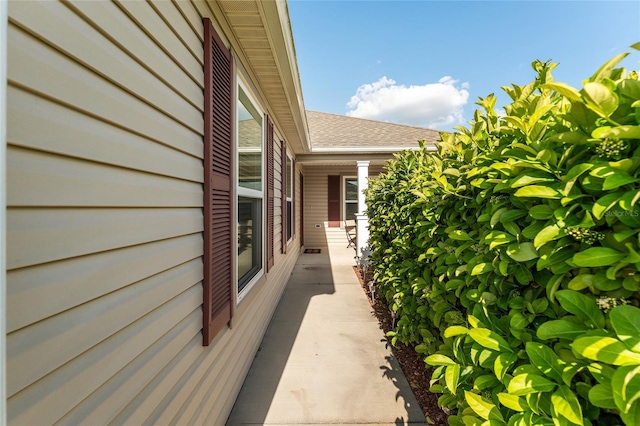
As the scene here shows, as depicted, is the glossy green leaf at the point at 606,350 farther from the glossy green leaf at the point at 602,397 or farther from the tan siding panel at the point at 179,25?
the tan siding panel at the point at 179,25

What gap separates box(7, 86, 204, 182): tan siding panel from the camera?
0.70 m

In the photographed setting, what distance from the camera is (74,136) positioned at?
85cm

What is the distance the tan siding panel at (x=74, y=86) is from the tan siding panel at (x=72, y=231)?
0.34 m

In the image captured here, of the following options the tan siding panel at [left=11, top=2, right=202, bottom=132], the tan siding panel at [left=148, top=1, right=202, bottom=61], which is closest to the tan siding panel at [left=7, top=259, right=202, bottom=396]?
the tan siding panel at [left=11, top=2, right=202, bottom=132]

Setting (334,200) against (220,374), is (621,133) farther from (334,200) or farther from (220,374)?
(334,200)

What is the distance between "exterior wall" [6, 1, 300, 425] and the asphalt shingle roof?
5.98m

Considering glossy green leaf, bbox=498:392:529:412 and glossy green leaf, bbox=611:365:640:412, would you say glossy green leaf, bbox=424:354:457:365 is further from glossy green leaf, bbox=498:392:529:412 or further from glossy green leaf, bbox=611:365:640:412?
glossy green leaf, bbox=611:365:640:412

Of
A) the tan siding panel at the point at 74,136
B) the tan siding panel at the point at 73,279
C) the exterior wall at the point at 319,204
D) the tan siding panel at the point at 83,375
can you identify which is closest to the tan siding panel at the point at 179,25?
the tan siding panel at the point at 74,136

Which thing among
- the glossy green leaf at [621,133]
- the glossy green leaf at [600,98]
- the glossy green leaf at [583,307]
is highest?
the glossy green leaf at [600,98]

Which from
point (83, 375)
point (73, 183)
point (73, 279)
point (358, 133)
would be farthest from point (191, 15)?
point (358, 133)

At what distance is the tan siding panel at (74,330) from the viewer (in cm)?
69

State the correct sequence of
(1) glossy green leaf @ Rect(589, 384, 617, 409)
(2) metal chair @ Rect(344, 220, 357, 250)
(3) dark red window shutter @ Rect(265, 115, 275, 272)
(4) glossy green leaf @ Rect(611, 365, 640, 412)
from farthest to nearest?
(2) metal chair @ Rect(344, 220, 357, 250), (3) dark red window shutter @ Rect(265, 115, 275, 272), (1) glossy green leaf @ Rect(589, 384, 617, 409), (4) glossy green leaf @ Rect(611, 365, 640, 412)

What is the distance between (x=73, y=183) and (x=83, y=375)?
2.01ft

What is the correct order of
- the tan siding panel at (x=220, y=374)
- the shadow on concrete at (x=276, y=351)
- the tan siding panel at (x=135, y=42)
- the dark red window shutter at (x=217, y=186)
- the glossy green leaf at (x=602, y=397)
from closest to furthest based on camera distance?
the glossy green leaf at (x=602, y=397) < the tan siding panel at (x=135, y=42) < the tan siding panel at (x=220, y=374) < the dark red window shutter at (x=217, y=186) < the shadow on concrete at (x=276, y=351)
